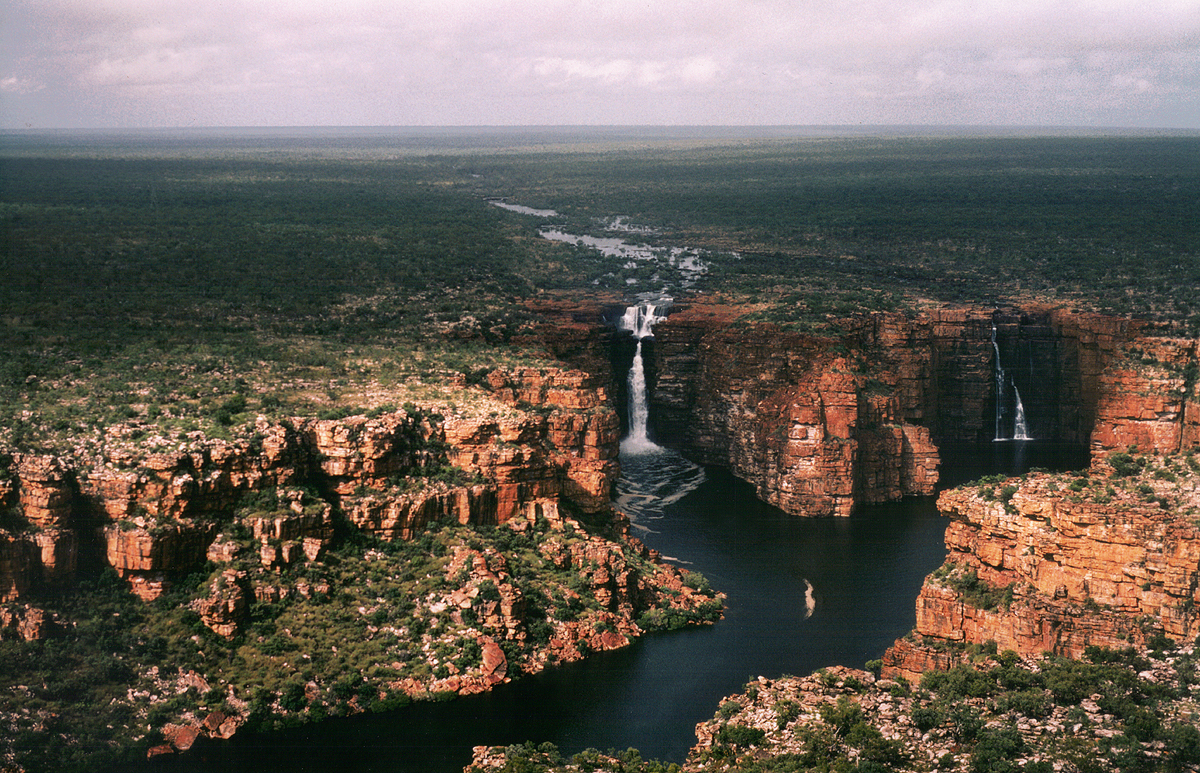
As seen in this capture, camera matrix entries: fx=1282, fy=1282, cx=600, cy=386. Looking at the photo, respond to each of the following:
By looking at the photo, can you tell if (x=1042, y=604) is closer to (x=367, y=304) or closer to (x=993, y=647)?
(x=993, y=647)

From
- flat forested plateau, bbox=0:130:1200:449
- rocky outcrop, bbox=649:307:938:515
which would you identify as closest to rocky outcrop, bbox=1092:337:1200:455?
flat forested plateau, bbox=0:130:1200:449

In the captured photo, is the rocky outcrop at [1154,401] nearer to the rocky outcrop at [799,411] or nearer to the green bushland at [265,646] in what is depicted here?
the rocky outcrop at [799,411]

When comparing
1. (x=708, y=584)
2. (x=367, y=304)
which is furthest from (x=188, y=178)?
(x=708, y=584)

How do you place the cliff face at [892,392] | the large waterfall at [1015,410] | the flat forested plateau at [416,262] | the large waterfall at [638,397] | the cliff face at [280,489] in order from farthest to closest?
the large waterfall at [1015,410], the large waterfall at [638,397], the cliff face at [892,392], the flat forested plateau at [416,262], the cliff face at [280,489]

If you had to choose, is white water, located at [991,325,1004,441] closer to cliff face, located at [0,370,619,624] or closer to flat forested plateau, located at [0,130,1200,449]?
flat forested plateau, located at [0,130,1200,449]

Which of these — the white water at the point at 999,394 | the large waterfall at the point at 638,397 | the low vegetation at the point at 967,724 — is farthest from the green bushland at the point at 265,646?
the white water at the point at 999,394

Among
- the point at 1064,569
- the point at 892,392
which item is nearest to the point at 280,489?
the point at 1064,569
